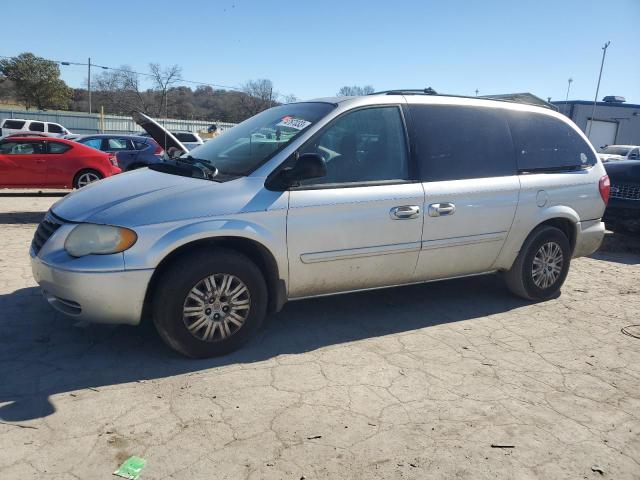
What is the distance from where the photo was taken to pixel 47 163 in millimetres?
10945

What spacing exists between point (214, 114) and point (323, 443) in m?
55.0

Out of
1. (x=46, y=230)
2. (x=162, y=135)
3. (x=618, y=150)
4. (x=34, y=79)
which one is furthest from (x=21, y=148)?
(x=34, y=79)

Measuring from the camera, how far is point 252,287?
369cm

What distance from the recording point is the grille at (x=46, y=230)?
3.61 metres

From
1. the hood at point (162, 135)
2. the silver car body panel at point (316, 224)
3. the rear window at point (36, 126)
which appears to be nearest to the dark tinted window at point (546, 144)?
the silver car body panel at point (316, 224)

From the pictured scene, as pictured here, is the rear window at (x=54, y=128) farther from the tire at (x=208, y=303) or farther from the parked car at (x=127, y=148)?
the tire at (x=208, y=303)

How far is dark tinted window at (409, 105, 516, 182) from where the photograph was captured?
435 centimetres

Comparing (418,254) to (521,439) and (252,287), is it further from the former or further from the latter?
(521,439)

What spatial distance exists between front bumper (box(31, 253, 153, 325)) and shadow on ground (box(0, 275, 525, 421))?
0.36 m

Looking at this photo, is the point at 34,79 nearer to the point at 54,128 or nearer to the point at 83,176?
the point at 54,128

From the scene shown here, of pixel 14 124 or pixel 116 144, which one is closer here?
pixel 116 144

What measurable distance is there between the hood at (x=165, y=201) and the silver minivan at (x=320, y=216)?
0.01 m

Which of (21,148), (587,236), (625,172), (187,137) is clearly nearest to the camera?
(587,236)

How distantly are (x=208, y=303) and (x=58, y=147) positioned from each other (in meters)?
9.29
